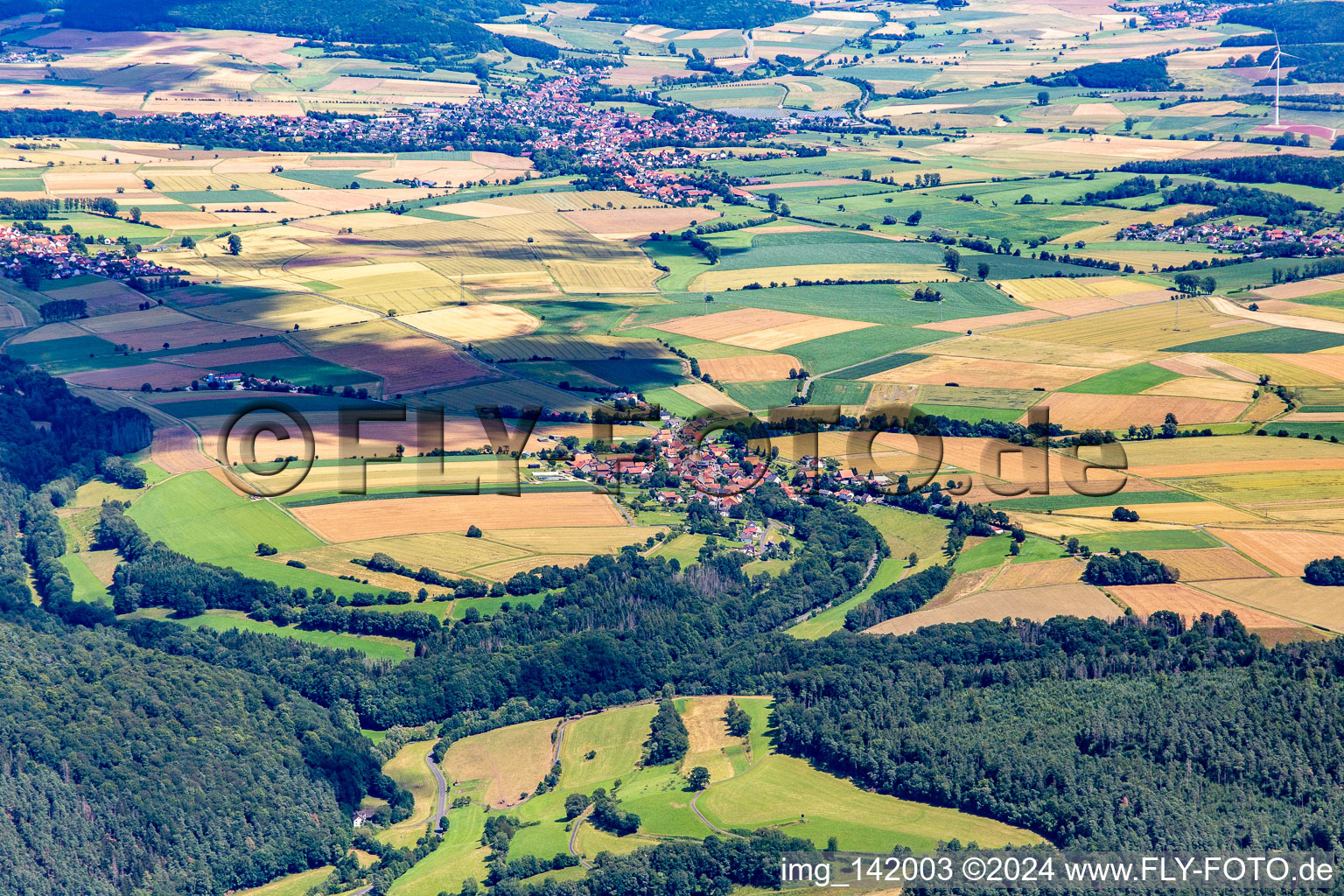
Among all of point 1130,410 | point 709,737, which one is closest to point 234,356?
point 709,737

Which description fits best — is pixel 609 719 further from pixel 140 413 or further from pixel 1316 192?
pixel 1316 192

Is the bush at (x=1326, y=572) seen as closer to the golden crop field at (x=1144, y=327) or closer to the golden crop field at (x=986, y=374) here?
the golden crop field at (x=986, y=374)

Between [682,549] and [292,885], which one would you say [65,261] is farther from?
[292,885]

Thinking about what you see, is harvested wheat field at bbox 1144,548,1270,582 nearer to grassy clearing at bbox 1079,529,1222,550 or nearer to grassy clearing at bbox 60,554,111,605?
grassy clearing at bbox 1079,529,1222,550

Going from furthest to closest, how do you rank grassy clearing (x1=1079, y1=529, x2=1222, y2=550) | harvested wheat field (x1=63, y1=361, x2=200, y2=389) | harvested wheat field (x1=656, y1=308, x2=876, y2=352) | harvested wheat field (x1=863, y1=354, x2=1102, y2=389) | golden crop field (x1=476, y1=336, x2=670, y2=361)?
harvested wheat field (x1=656, y1=308, x2=876, y2=352), golden crop field (x1=476, y1=336, x2=670, y2=361), harvested wheat field (x1=63, y1=361, x2=200, y2=389), harvested wheat field (x1=863, y1=354, x2=1102, y2=389), grassy clearing (x1=1079, y1=529, x2=1222, y2=550)

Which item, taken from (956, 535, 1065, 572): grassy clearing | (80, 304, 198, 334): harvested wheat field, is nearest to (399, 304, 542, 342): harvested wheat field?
(80, 304, 198, 334): harvested wheat field

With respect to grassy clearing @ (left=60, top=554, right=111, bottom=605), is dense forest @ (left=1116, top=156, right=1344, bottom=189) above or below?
above

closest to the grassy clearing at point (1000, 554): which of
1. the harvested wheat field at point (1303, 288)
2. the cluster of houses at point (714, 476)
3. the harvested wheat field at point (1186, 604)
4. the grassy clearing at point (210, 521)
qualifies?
the harvested wheat field at point (1186, 604)
